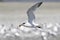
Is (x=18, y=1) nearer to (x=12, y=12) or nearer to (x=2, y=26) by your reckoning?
(x=12, y=12)

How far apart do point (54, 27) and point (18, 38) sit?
0.27 metres

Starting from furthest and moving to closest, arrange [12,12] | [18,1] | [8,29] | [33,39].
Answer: [18,1] < [12,12] < [8,29] < [33,39]

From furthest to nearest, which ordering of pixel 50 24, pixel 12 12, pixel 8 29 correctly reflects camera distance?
pixel 12 12, pixel 50 24, pixel 8 29

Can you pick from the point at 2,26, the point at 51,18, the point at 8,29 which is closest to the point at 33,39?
the point at 8,29

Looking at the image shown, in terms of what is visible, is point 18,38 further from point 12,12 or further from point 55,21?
point 12,12


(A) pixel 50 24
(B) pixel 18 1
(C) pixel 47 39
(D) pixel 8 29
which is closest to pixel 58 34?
(C) pixel 47 39

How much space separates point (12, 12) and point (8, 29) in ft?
2.07

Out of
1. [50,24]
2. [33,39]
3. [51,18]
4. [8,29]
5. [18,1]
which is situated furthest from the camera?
[18,1]

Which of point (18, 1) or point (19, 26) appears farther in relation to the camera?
point (18, 1)

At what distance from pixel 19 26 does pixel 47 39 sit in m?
0.24

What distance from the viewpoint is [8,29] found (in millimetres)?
1272

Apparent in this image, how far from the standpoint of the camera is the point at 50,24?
1383 millimetres

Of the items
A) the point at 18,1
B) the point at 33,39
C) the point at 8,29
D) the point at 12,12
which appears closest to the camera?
the point at 33,39

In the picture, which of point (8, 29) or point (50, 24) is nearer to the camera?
point (8, 29)
